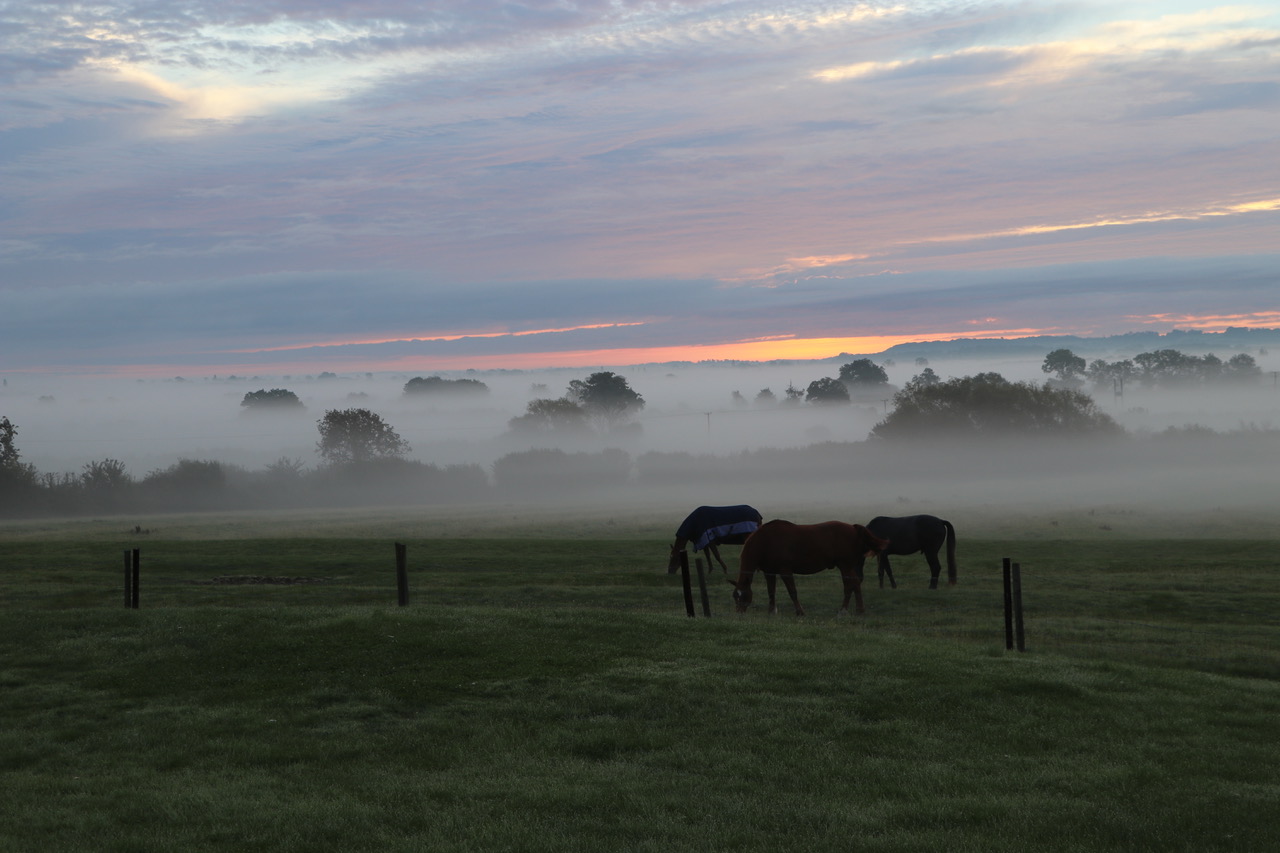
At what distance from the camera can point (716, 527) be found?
3625cm

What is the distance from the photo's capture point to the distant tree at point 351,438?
122625mm

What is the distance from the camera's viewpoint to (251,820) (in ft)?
34.0

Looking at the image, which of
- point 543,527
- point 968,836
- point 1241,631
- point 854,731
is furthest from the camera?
point 543,527

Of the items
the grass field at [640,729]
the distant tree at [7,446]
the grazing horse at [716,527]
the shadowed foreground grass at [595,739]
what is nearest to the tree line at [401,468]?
the distant tree at [7,446]

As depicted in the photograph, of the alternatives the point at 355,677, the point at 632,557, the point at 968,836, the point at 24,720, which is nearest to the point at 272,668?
the point at 355,677

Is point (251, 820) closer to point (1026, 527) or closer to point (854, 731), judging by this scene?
point (854, 731)

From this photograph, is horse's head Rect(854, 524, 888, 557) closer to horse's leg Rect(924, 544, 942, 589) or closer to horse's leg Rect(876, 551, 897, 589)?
horse's leg Rect(876, 551, 897, 589)

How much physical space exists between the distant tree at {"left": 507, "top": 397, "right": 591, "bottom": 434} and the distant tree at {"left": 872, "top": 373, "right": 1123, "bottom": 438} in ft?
215

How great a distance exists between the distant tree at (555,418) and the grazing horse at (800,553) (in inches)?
5369

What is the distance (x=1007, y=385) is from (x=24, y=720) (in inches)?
4060

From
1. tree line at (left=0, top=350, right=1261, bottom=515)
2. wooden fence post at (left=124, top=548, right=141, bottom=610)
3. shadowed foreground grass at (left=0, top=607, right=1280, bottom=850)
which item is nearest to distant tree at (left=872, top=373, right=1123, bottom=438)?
tree line at (left=0, top=350, right=1261, bottom=515)

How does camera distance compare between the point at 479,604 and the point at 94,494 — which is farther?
the point at 94,494

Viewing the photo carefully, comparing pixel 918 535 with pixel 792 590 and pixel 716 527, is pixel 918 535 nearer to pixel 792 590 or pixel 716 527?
pixel 716 527

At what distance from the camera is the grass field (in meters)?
10.1
